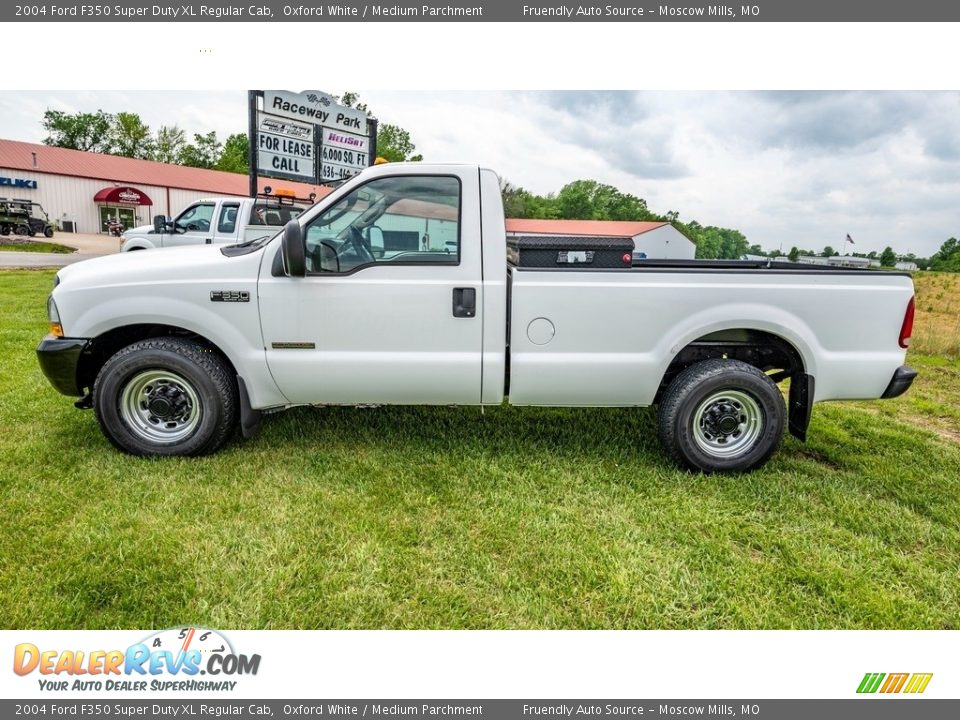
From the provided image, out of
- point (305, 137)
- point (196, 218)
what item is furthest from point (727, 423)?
point (196, 218)

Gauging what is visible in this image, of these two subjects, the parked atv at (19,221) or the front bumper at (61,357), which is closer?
the front bumper at (61,357)

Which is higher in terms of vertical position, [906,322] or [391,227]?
[391,227]

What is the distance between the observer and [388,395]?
381 cm

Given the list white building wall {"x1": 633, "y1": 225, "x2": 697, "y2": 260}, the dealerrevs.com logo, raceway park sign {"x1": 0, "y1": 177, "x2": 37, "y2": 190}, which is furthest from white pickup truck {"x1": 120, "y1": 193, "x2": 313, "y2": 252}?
raceway park sign {"x1": 0, "y1": 177, "x2": 37, "y2": 190}

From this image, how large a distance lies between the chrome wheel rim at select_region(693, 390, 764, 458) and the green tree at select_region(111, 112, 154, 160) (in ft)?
247

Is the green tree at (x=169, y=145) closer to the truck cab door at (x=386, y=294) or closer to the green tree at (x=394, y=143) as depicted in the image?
the green tree at (x=394, y=143)

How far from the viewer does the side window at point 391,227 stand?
3.64 m

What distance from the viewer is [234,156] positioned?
61.7 meters

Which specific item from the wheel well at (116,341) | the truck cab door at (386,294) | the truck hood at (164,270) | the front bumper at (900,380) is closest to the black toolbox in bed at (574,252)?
the truck cab door at (386,294)

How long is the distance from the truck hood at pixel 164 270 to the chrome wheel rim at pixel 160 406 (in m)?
0.63

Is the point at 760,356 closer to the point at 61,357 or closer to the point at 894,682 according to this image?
the point at 894,682

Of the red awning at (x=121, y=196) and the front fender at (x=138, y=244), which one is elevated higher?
the red awning at (x=121, y=196)

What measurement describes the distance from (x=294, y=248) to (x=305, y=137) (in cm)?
898

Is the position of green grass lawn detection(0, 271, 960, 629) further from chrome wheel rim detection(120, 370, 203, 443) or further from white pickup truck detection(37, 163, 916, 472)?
white pickup truck detection(37, 163, 916, 472)
